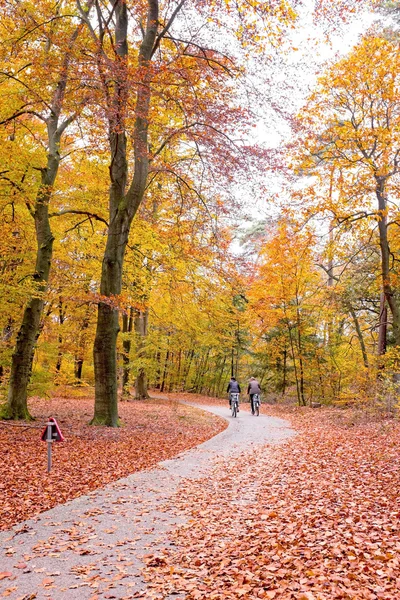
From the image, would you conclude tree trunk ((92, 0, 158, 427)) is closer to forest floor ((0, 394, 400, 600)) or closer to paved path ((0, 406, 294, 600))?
forest floor ((0, 394, 400, 600))

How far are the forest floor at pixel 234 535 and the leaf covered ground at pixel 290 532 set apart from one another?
0.02m

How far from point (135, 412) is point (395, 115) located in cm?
1425

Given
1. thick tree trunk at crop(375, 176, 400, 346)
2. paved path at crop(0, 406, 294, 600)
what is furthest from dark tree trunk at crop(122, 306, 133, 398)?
paved path at crop(0, 406, 294, 600)

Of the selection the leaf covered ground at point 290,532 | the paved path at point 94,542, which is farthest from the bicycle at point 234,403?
the paved path at point 94,542

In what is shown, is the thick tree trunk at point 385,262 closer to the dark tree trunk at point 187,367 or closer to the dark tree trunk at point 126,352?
the dark tree trunk at point 126,352

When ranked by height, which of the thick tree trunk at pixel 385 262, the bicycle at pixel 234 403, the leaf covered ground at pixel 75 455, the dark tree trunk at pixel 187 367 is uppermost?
the thick tree trunk at pixel 385 262

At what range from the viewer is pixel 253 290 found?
946 inches

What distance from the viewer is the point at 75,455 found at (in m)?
9.77

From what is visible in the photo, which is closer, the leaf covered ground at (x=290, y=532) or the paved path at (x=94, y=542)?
the leaf covered ground at (x=290, y=532)

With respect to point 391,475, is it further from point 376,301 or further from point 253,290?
point 253,290

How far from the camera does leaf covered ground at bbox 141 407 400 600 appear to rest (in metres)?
4.26

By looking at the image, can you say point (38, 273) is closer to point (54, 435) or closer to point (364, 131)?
point (54, 435)

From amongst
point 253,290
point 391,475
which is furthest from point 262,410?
point 391,475

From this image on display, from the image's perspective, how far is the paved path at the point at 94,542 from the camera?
436 centimetres
